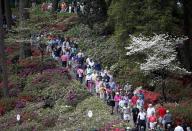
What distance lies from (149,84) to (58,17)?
25.1m

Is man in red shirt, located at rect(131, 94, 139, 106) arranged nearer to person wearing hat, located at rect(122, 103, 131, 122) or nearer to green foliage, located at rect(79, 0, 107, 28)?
person wearing hat, located at rect(122, 103, 131, 122)

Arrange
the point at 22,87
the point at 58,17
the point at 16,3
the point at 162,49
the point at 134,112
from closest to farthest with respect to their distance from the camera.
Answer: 1. the point at 134,112
2. the point at 162,49
3. the point at 22,87
4. the point at 58,17
5. the point at 16,3

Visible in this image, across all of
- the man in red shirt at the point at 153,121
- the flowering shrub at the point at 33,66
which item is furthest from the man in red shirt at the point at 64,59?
the man in red shirt at the point at 153,121

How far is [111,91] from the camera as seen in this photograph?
32688 millimetres

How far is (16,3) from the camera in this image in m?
74.2

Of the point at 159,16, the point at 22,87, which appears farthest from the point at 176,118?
the point at 22,87

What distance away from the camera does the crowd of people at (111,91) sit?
27.7 m

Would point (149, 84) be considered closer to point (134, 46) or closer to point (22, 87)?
point (134, 46)

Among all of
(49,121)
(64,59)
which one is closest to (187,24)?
(64,59)

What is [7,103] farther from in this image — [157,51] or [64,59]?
[157,51]

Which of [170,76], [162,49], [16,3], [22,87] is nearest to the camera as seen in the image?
[162,49]

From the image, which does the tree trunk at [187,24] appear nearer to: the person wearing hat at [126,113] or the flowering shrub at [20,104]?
the flowering shrub at [20,104]

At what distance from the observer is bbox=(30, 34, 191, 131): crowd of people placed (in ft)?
90.8

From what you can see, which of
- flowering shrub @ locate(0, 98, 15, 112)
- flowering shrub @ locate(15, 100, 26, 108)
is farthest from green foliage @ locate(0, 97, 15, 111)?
flowering shrub @ locate(15, 100, 26, 108)
